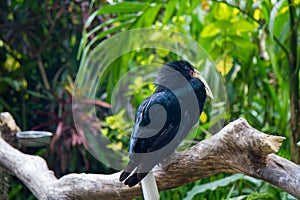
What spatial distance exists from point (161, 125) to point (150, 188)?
0.48 feet

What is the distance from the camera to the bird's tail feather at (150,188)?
3.58 ft

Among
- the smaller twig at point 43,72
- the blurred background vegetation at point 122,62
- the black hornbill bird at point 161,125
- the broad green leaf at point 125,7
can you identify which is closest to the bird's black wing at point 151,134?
the black hornbill bird at point 161,125

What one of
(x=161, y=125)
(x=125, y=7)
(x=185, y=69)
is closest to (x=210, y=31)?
(x=125, y=7)

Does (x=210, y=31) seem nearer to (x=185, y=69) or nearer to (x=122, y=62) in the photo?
(x=122, y=62)

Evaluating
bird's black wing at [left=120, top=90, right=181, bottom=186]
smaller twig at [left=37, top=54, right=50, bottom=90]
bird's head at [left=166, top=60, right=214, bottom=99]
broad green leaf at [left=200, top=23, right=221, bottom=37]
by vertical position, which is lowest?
smaller twig at [left=37, top=54, right=50, bottom=90]

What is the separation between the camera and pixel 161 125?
3.41ft

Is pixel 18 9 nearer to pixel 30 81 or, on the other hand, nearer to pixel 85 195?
pixel 30 81

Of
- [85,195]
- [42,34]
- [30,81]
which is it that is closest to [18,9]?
[42,34]

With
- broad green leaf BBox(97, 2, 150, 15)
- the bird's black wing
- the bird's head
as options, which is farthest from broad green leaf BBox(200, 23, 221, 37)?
the bird's black wing

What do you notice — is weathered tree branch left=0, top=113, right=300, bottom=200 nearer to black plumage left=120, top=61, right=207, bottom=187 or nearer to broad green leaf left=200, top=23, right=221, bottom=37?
black plumage left=120, top=61, right=207, bottom=187

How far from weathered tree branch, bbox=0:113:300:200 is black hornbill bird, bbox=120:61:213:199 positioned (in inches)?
2.0

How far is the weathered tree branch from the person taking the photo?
92cm

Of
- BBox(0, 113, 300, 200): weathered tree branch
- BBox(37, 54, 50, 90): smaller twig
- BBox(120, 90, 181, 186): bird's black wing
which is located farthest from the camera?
BBox(37, 54, 50, 90): smaller twig

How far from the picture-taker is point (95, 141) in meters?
2.11
